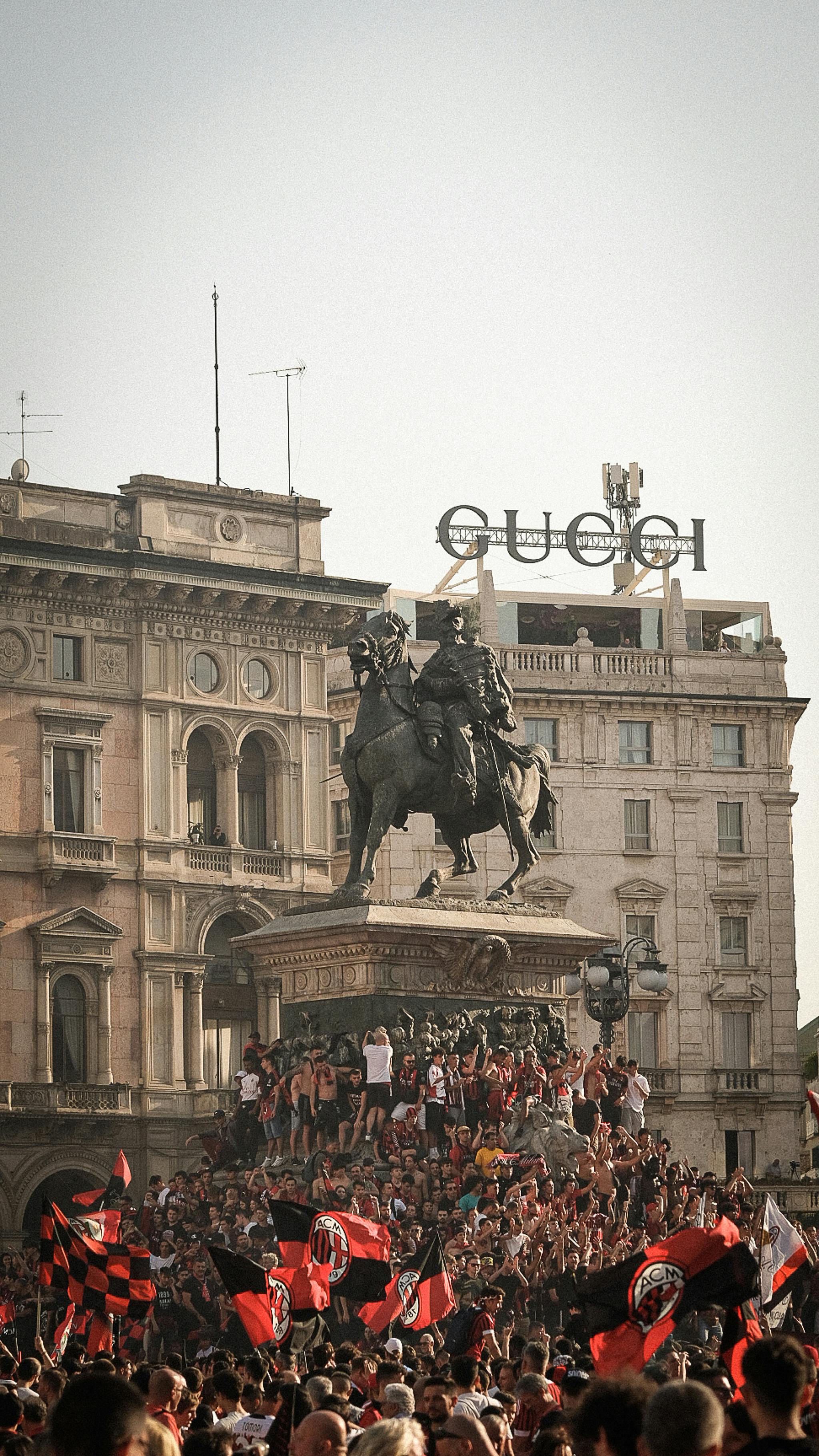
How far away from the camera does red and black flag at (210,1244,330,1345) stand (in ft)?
67.3

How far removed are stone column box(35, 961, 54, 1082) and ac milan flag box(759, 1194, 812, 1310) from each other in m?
41.2

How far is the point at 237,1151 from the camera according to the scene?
112 feet

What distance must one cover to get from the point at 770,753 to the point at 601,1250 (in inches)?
2205

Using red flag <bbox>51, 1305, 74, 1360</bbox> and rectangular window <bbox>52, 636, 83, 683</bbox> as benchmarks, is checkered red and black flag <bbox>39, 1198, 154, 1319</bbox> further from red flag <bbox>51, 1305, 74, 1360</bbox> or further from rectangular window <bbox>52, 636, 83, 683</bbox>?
rectangular window <bbox>52, 636, 83, 683</bbox>

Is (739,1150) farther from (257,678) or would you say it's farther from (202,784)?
(257,678)

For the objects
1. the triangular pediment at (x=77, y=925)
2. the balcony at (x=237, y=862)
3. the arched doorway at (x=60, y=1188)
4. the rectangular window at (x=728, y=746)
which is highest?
the rectangular window at (x=728, y=746)

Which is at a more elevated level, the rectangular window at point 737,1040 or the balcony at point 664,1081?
the rectangular window at point 737,1040

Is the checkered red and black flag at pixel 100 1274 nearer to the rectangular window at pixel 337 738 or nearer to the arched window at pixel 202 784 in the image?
the arched window at pixel 202 784

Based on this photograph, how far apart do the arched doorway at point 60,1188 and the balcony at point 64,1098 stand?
4.88ft

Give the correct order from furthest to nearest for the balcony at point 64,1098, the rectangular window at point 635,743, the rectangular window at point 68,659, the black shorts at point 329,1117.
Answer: the rectangular window at point 635,743
the rectangular window at point 68,659
the balcony at point 64,1098
the black shorts at point 329,1117

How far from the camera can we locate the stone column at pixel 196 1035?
6875 cm

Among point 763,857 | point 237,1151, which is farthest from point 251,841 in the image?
point 237,1151

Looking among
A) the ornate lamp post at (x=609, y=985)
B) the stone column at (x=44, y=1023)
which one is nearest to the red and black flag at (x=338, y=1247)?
the ornate lamp post at (x=609, y=985)

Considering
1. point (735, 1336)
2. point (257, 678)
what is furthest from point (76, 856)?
point (735, 1336)
